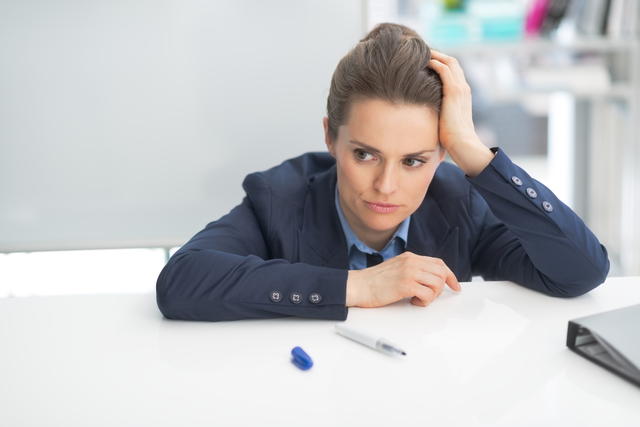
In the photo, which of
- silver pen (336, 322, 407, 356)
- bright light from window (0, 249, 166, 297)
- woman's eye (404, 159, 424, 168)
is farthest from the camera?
bright light from window (0, 249, 166, 297)

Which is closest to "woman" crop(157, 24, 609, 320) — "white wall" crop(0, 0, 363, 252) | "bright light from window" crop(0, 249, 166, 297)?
"white wall" crop(0, 0, 363, 252)

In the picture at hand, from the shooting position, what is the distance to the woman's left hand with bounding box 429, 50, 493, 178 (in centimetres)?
109

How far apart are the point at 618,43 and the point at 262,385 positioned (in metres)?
2.48

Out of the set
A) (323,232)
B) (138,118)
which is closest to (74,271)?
(138,118)

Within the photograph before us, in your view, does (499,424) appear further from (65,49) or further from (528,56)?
(528,56)

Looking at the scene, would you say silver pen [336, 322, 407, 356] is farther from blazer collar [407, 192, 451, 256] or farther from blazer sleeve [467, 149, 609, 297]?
blazer collar [407, 192, 451, 256]

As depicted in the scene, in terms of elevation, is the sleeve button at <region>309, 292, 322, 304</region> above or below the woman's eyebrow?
below

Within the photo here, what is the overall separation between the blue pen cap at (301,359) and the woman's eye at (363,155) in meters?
0.48

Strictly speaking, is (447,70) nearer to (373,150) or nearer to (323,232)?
(373,150)

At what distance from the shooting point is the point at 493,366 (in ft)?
2.45

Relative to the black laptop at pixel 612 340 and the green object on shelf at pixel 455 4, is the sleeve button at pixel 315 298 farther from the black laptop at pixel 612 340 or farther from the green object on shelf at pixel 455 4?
the green object on shelf at pixel 455 4

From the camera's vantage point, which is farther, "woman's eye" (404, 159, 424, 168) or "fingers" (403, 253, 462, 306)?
"woman's eye" (404, 159, 424, 168)

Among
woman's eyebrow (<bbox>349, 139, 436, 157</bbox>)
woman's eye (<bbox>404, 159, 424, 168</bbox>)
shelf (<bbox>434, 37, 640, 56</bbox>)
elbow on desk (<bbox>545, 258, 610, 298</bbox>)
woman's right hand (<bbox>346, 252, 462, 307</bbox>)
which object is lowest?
elbow on desk (<bbox>545, 258, 610, 298</bbox>)

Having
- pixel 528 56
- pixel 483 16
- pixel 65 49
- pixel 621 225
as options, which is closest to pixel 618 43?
pixel 528 56
